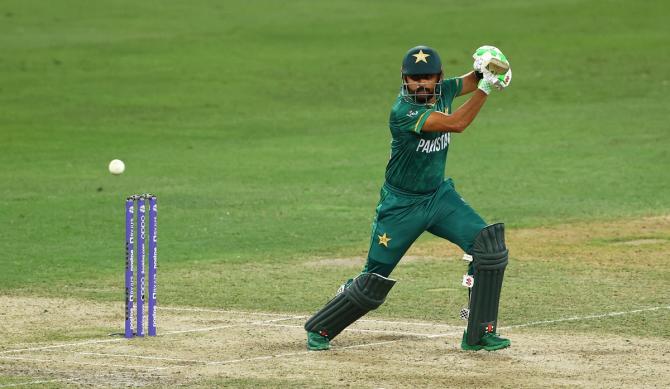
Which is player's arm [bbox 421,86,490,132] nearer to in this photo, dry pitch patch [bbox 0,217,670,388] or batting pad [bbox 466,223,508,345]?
batting pad [bbox 466,223,508,345]

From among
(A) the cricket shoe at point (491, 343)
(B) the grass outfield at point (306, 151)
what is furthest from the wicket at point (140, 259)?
(A) the cricket shoe at point (491, 343)

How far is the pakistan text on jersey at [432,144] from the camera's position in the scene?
32.5ft

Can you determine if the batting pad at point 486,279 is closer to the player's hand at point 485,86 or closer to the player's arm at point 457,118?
the player's arm at point 457,118

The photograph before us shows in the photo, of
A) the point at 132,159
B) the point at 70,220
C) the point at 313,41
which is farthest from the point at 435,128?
the point at 313,41

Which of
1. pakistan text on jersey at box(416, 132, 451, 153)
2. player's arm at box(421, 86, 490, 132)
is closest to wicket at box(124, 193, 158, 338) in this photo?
pakistan text on jersey at box(416, 132, 451, 153)

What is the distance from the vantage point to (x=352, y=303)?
32.7ft

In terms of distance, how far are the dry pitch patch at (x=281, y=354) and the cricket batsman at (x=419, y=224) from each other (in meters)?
0.23

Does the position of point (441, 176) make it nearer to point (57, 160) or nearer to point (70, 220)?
point (70, 220)

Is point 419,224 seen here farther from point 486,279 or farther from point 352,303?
point 352,303

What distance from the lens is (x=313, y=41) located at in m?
35.1

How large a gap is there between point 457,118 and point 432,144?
456mm

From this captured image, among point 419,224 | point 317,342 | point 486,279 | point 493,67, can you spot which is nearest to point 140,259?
point 317,342

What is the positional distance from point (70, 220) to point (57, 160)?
5863 mm

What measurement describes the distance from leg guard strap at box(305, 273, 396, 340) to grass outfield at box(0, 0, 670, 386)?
1378mm
